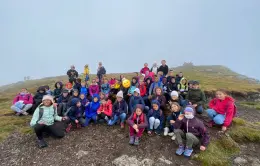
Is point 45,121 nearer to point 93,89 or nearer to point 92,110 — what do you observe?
point 92,110

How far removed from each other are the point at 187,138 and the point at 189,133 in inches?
13.1

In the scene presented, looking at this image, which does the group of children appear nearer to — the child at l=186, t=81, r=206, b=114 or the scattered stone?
the child at l=186, t=81, r=206, b=114

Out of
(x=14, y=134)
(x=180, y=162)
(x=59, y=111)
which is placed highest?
(x=59, y=111)

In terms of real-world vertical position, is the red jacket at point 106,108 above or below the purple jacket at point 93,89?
below

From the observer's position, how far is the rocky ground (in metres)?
9.27

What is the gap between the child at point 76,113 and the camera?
13239 mm

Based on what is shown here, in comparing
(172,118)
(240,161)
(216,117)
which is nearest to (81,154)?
(172,118)

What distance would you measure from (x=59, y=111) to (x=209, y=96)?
22989mm

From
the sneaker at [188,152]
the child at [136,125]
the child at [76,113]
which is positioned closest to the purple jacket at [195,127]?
the sneaker at [188,152]

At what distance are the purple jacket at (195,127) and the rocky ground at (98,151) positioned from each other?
4.85ft

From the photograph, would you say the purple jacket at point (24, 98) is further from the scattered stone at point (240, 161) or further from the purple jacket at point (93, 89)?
the scattered stone at point (240, 161)

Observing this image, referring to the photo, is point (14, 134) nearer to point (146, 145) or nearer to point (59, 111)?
point (59, 111)

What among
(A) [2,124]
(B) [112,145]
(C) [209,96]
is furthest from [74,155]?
(C) [209,96]

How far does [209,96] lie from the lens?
26.1 m
